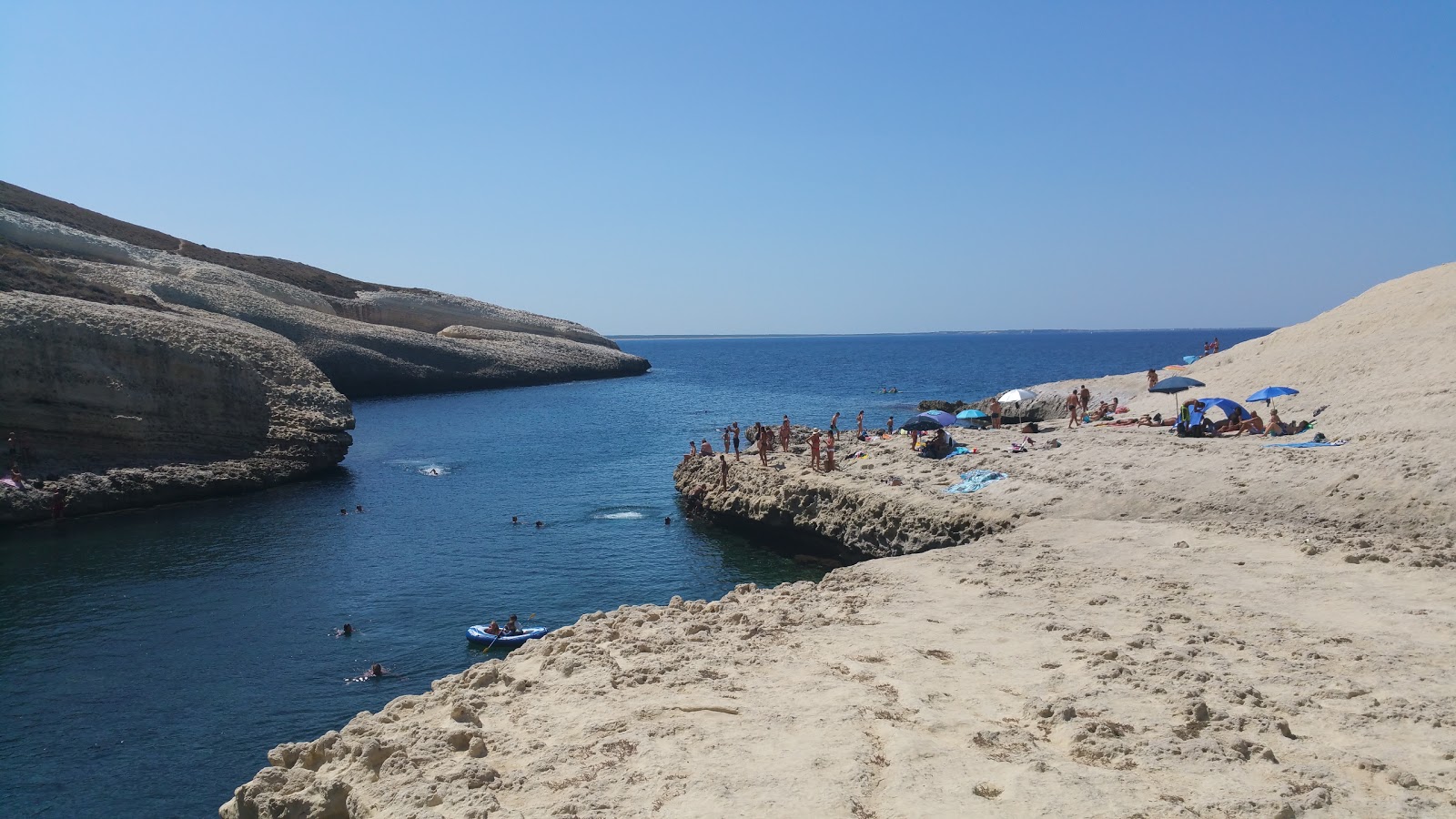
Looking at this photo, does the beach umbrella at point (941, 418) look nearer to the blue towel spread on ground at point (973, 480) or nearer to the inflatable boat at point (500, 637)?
the blue towel spread on ground at point (973, 480)

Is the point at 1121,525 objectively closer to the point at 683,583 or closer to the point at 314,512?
the point at 683,583

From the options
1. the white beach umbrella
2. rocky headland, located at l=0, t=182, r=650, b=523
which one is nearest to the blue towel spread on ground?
the white beach umbrella

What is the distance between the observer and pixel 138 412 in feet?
123

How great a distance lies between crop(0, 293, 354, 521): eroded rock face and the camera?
34.1 meters

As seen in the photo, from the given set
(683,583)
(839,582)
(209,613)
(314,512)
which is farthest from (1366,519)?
(314,512)

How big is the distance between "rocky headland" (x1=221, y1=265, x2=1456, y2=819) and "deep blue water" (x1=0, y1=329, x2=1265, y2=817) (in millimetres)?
5849

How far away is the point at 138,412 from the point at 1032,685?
39617mm

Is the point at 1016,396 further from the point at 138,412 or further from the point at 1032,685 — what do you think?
the point at 138,412

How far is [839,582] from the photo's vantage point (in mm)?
17438

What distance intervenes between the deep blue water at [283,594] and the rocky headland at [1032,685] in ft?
19.2

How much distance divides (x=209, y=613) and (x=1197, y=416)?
32025mm

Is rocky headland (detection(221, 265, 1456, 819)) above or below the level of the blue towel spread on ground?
below

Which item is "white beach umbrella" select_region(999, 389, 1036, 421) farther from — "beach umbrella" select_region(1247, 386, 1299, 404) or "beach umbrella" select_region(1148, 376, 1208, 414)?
"beach umbrella" select_region(1247, 386, 1299, 404)

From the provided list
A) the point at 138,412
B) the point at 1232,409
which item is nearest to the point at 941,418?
the point at 1232,409
